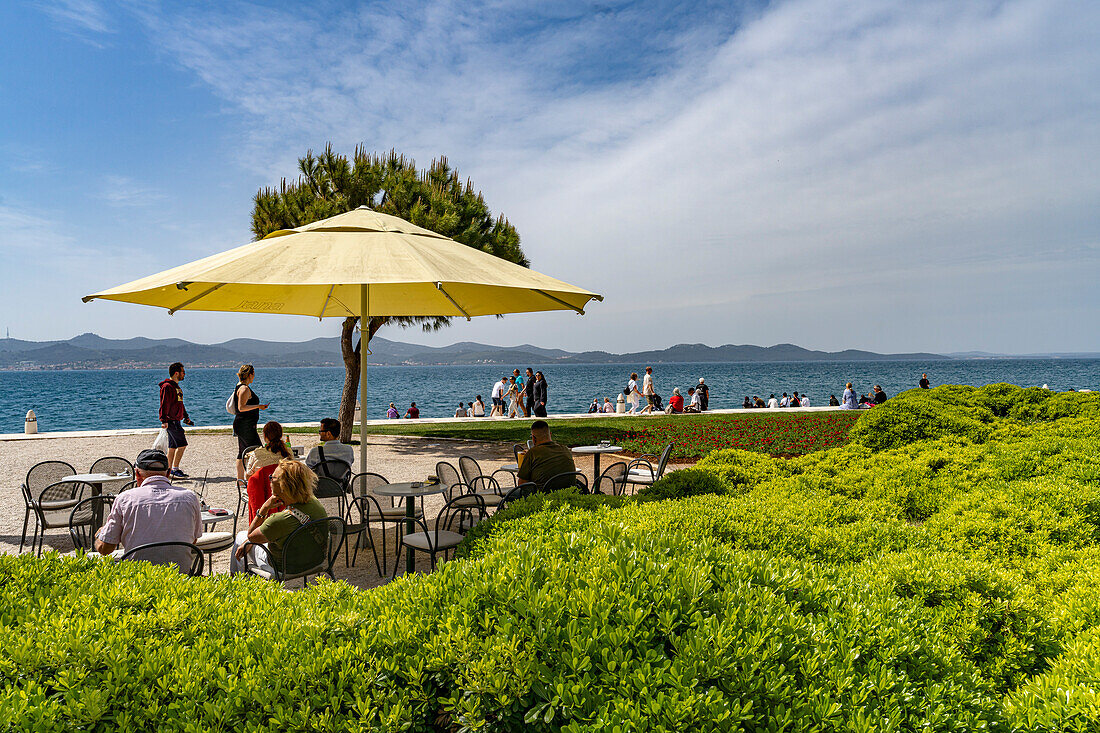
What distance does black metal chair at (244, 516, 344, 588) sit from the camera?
13.8 ft

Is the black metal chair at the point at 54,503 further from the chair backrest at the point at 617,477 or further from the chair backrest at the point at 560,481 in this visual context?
the chair backrest at the point at 617,477

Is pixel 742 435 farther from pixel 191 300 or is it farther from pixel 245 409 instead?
pixel 191 300

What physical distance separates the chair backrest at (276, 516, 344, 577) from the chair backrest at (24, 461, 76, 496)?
11.8 feet

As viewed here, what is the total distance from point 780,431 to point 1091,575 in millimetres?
13168

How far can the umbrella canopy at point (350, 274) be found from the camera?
175 inches

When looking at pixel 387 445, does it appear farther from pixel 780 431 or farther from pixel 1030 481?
pixel 1030 481

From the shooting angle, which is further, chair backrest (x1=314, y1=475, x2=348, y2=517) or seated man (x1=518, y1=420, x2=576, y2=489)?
seated man (x1=518, y1=420, x2=576, y2=489)

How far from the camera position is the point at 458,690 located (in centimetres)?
183

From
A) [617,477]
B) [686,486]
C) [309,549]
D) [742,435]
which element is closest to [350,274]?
[309,549]

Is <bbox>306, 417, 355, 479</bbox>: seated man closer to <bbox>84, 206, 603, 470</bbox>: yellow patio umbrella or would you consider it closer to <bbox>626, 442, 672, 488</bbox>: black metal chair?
<bbox>84, 206, 603, 470</bbox>: yellow patio umbrella

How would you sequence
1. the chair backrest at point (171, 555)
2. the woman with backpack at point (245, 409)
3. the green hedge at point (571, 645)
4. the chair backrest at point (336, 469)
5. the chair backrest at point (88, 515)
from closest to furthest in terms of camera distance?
the green hedge at point (571, 645), the chair backrest at point (171, 555), the chair backrest at point (88, 515), the chair backrest at point (336, 469), the woman with backpack at point (245, 409)

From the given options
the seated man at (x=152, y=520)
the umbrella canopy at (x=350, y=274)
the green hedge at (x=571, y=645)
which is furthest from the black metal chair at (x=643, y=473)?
the seated man at (x=152, y=520)

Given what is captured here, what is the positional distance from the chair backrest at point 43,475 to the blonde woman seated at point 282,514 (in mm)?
3108

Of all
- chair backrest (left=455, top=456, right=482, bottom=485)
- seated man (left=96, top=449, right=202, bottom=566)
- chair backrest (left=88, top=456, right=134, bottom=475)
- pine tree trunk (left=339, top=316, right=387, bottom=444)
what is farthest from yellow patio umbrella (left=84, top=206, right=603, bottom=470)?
pine tree trunk (left=339, top=316, right=387, bottom=444)
